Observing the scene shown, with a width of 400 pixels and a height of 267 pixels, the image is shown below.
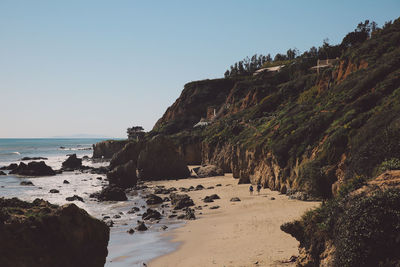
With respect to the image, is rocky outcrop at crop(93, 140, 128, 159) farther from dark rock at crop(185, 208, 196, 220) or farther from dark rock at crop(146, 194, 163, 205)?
dark rock at crop(185, 208, 196, 220)

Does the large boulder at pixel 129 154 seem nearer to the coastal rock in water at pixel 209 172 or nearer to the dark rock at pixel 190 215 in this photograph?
the coastal rock in water at pixel 209 172

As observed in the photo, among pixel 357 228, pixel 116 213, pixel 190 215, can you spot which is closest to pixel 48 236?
pixel 357 228

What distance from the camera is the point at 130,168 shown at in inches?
2015

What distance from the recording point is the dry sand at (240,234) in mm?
17562

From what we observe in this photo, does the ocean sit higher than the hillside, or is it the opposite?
the hillside

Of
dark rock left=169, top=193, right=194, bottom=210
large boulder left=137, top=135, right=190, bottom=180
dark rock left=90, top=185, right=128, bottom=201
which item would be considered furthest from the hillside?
dark rock left=90, top=185, right=128, bottom=201

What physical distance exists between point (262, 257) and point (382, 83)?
2269cm

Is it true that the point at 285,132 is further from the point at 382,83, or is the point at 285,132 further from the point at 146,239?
the point at 146,239

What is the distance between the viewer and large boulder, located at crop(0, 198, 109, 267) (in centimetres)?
1155

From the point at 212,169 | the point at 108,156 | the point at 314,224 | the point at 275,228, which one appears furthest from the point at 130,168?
the point at 108,156

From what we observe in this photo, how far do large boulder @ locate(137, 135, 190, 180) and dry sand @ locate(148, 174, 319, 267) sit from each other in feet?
68.7

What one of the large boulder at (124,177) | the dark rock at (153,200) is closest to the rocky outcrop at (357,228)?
the dark rock at (153,200)

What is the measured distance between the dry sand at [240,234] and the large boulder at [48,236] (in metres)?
5.41

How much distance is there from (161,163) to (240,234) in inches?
1422
